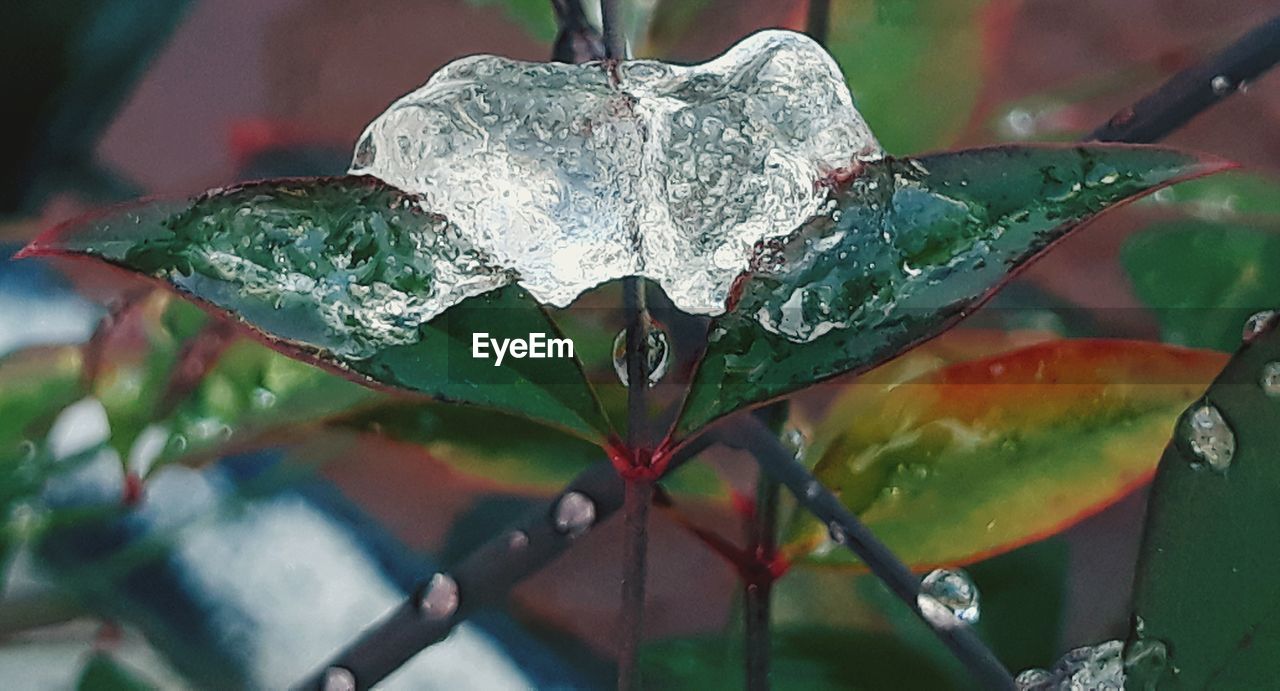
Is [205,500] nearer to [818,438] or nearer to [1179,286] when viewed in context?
[818,438]

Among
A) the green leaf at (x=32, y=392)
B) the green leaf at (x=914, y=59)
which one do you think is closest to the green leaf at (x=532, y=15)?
the green leaf at (x=914, y=59)

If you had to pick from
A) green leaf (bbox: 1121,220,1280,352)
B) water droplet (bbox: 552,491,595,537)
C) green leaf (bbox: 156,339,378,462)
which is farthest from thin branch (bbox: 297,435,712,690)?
→ green leaf (bbox: 1121,220,1280,352)

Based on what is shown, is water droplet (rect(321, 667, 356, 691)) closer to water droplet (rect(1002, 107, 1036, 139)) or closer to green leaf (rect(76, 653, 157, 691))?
green leaf (rect(76, 653, 157, 691))

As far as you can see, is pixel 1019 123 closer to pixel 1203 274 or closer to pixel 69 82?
pixel 1203 274

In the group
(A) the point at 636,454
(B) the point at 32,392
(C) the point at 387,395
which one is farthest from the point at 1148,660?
(B) the point at 32,392

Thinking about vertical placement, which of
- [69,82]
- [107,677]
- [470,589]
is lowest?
[107,677]

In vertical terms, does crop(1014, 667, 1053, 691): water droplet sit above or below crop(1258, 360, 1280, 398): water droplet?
below

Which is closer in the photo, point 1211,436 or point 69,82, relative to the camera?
point 1211,436
